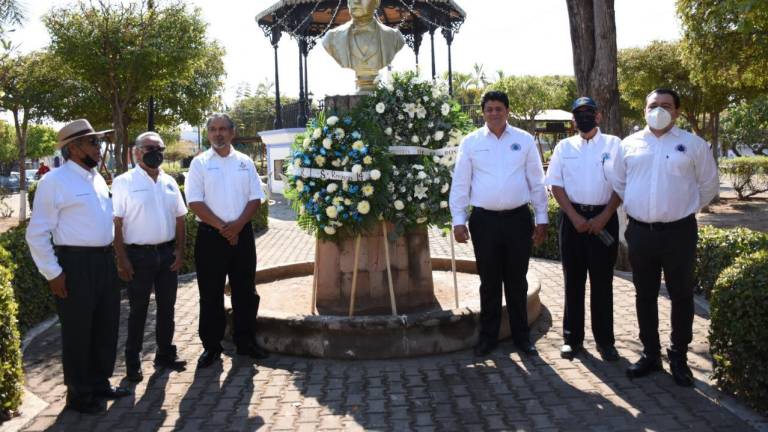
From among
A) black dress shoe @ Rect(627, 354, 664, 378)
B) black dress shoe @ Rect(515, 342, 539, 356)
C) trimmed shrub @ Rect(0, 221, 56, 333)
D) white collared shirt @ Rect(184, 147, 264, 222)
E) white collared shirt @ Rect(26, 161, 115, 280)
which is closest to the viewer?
white collared shirt @ Rect(26, 161, 115, 280)

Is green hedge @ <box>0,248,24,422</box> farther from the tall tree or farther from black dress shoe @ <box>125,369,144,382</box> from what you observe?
the tall tree

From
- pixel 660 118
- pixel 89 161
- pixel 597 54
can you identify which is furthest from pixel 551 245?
pixel 89 161

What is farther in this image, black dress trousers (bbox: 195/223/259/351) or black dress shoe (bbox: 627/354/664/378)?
black dress trousers (bbox: 195/223/259/351)

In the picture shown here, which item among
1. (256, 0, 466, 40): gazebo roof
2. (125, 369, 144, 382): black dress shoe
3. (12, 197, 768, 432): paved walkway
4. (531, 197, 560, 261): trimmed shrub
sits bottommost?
(12, 197, 768, 432): paved walkway

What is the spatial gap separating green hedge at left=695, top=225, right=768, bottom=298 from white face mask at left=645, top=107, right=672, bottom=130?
266 centimetres

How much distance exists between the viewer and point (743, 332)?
4.18 m

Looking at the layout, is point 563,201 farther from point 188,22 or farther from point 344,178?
point 188,22

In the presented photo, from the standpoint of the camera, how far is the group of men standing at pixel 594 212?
468 cm

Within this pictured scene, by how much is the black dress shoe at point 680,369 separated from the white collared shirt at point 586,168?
128cm

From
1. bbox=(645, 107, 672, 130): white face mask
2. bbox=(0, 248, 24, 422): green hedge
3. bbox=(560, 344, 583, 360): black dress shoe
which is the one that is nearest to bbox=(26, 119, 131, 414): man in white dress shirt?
bbox=(0, 248, 24, 422): green hedge

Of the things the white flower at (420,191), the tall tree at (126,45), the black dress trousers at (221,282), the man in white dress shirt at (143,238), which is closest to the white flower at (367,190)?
the white flower at (420,191)

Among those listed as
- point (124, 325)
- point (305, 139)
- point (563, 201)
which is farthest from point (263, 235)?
point (563, 201)

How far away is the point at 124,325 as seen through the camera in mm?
6852

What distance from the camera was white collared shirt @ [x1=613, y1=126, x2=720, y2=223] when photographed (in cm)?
463
